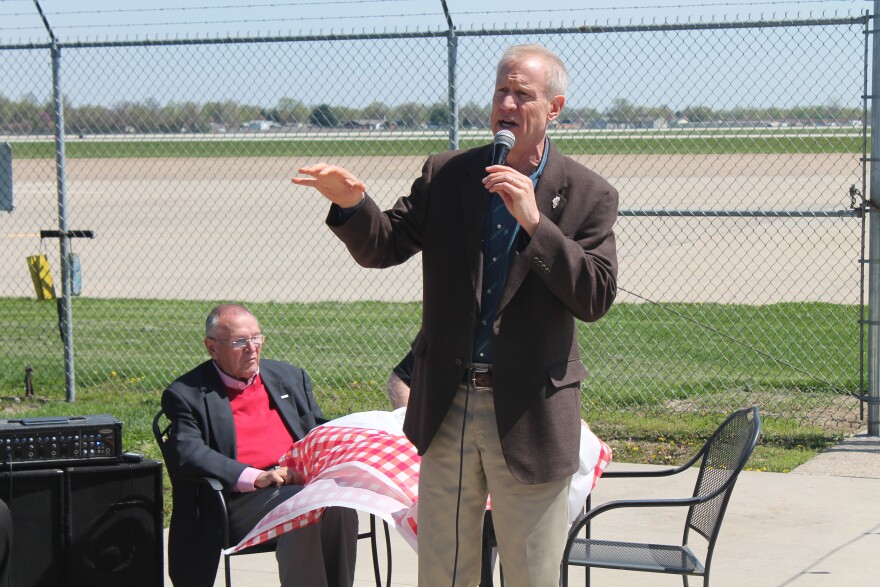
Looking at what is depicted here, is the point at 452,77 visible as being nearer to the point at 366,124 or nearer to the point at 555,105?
the point at 366,124

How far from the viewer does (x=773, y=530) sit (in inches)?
206

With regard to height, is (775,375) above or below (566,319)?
above

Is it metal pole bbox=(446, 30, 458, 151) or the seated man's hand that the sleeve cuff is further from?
metal pole bbox=(446, 30, 458, 151)

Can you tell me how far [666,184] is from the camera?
22.0 metres

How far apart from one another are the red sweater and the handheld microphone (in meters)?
2.04

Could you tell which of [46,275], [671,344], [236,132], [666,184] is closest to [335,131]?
[236,132]

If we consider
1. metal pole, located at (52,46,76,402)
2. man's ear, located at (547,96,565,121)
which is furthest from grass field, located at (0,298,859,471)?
man's ear, located at (547,96,565,121)

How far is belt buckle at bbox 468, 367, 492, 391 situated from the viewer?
294 cm

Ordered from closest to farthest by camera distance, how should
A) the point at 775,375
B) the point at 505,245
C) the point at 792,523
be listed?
the point at 505,245
the point at 792,523
the point at 775,375

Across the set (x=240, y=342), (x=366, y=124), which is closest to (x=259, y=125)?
(x=366, y=124)

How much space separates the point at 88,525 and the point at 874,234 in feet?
15.5

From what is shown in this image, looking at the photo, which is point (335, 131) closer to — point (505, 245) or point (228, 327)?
point (228, 327)

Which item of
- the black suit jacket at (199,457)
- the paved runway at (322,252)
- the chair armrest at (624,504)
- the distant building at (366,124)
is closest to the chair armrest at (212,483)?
the black suit jacket at (199,457)

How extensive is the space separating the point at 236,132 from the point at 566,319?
606cm
